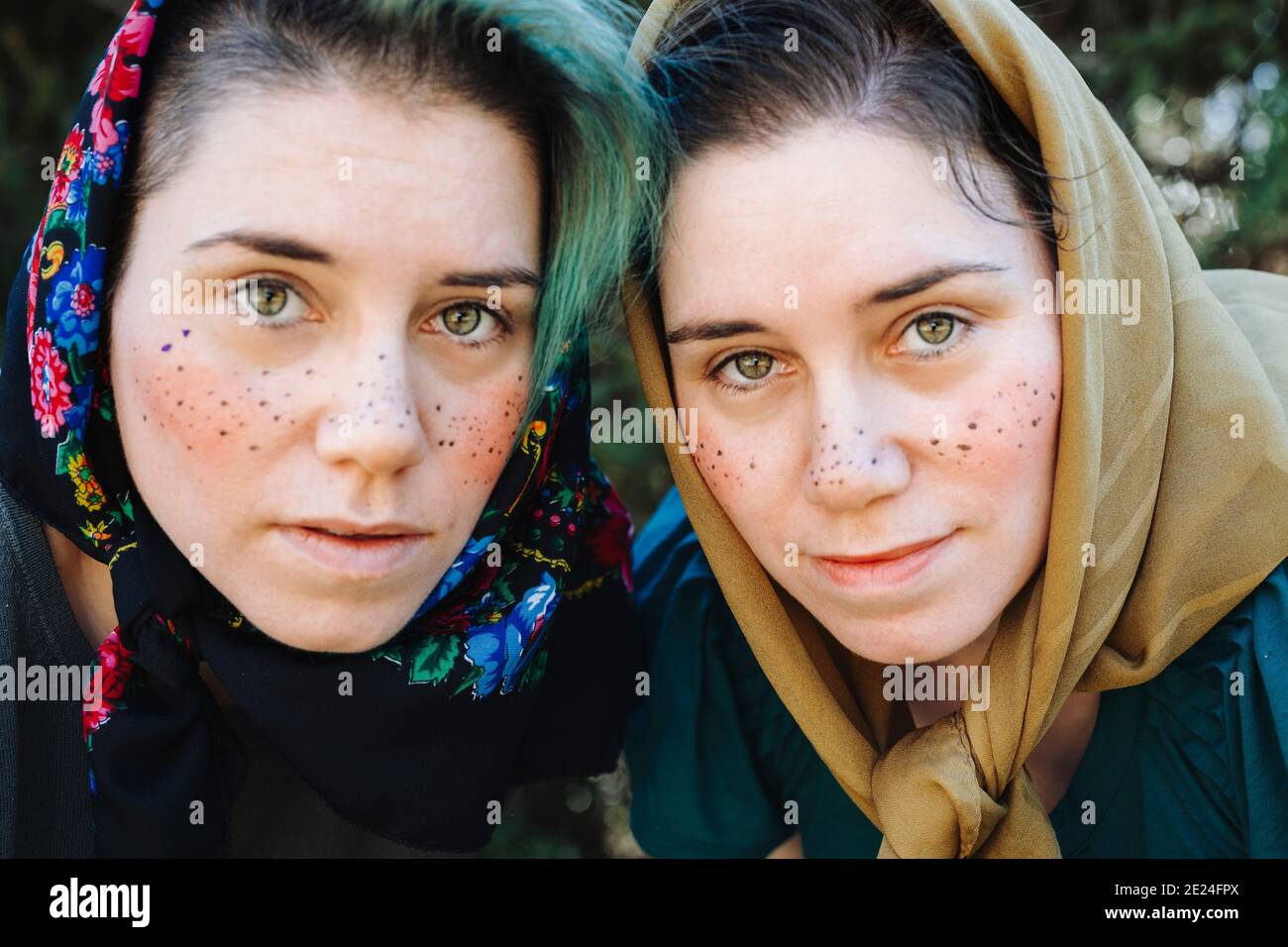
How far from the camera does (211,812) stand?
201 centimetres

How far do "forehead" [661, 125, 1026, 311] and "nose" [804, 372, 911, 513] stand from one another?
0.16 metres

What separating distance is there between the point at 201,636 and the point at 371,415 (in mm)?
536

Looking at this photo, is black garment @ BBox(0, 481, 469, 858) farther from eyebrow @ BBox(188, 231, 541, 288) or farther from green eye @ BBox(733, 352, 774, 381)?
green eye @ BBox(733, 352, 774, 381)

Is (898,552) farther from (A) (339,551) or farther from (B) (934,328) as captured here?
(A) (339,551)

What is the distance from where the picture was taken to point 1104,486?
6.20 ft

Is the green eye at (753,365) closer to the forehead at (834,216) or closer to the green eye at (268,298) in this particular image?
the forehead at (834,216)

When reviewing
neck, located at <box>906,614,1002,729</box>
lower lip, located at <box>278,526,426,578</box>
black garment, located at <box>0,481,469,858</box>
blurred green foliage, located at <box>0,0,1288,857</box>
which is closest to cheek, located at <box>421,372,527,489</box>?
lower lip, located at <box>278,526,426,578</box>

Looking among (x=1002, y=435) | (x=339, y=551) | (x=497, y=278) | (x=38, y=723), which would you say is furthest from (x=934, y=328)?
(x=38, y=723)

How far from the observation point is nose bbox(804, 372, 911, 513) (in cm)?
173

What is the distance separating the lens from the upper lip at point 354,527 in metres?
1.76

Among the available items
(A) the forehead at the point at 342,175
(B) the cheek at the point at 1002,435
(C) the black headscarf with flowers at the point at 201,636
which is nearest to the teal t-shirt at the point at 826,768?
(C) the black headscarf with flowers at the point at 201,636

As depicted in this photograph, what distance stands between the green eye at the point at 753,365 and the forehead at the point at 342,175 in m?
0.43

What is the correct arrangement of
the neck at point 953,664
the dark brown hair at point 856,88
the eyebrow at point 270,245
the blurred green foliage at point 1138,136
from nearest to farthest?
the eyebrow at point 270,245
the dark brown hair at point 856,88
the neck at point 953,664
the blurred green foliage at point 1138,136
